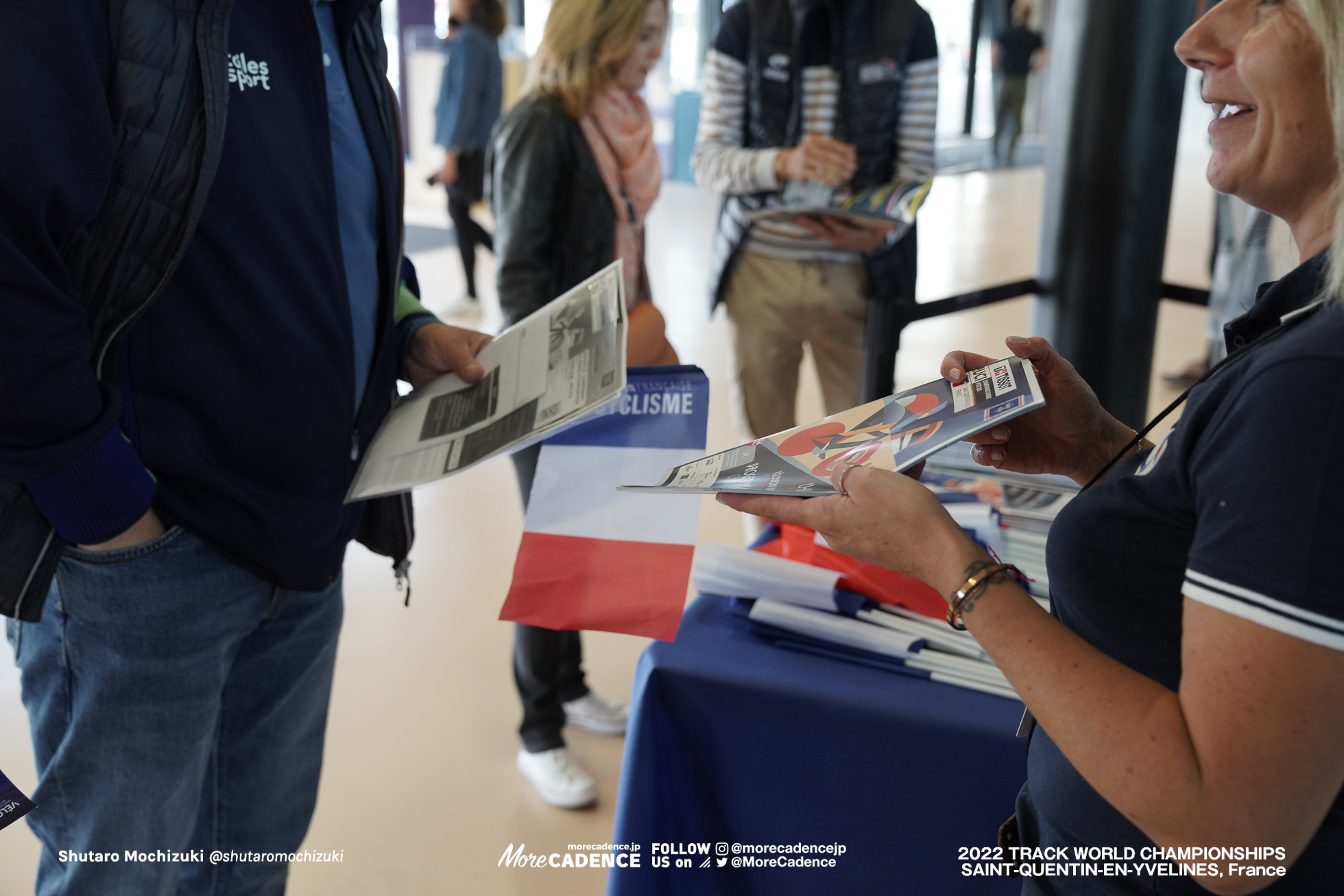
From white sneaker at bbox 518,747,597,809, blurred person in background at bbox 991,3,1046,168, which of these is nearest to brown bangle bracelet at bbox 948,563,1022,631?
white sneaker at bbox 518,747,597,809

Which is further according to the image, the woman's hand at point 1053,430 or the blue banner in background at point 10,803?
the woman's hand at point 1053,430

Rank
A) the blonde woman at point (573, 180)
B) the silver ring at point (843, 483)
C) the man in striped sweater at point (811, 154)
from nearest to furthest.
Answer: the silver ring at point (843, 483)
the blonde woman at point (573, 180)
the man in striped sweater at point (811, 154)

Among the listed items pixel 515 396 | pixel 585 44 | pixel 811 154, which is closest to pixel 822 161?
pixel 811 154

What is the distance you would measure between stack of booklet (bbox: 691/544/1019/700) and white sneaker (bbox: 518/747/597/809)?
3.09 feet

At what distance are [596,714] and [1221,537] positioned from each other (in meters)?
1.89

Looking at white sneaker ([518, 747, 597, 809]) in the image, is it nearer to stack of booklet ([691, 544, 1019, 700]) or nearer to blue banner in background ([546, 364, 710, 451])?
stack of booklet ([691, 544, 1019, 700])

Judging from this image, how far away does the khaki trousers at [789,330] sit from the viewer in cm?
245

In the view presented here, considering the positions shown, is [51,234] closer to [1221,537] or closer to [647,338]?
[1221,537]

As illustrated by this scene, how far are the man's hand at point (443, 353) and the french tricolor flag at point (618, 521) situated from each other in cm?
15

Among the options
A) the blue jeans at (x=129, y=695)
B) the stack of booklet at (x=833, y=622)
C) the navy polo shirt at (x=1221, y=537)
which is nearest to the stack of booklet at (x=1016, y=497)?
the stack of booklet at (x=833, y=622)

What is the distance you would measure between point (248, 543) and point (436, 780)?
1.28 metres

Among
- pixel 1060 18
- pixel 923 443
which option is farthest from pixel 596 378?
pixel 1060 18

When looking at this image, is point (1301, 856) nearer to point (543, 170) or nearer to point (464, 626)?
point (543, 170)

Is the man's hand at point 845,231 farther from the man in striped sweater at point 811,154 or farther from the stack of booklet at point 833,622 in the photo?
the stack of booklet at point 833,622
